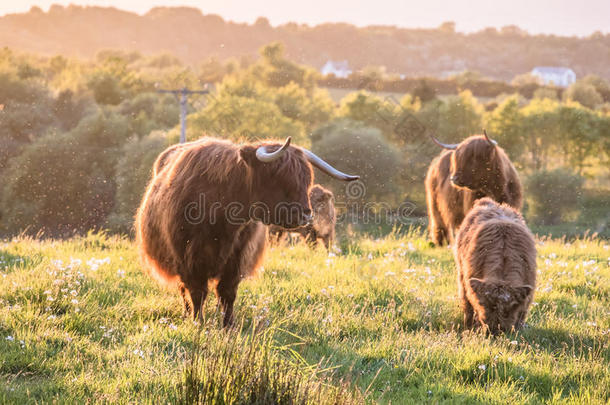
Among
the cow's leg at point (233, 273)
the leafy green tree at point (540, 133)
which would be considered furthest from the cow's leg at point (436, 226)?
the leafy green tree at point (540, 133)

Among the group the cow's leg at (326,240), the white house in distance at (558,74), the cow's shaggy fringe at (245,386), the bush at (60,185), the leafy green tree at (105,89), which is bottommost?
the bush at (60,185)

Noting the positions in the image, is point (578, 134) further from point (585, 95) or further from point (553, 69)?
point (553, 69)

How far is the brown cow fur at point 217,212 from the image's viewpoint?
4723 mm

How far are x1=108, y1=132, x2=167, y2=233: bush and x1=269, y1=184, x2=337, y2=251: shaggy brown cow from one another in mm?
28020

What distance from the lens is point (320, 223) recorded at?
32.6ft

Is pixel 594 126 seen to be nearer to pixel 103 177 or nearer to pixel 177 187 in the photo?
pixel 103 177

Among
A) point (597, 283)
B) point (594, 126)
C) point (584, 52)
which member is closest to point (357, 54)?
point (584, 52)

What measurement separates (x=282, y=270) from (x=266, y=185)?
8.48 feet

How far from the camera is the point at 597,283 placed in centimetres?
698

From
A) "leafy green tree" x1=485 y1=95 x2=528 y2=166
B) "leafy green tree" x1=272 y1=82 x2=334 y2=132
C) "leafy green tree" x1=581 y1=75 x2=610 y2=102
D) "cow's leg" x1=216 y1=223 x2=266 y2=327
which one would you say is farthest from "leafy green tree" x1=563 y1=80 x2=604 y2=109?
"cow's leg" x1=216 y1=223 x2=266 y2=327

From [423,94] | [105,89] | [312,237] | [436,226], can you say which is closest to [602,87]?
[423,94]

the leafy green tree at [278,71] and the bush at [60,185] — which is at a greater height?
the leafy green tree at [278,71]

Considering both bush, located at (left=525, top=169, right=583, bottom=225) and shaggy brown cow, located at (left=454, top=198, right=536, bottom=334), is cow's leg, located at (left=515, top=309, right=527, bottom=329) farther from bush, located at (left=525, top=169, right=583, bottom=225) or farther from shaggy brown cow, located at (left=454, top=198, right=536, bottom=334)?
bush, located at (left=525, top=169, right=583, bottom=225)

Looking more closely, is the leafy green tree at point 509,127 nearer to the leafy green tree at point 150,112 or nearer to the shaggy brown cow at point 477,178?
the leafy green tree at point 150,112
